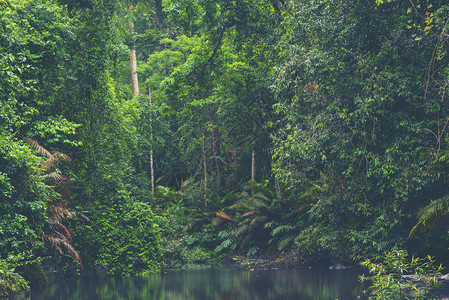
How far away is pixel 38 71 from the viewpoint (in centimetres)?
1416

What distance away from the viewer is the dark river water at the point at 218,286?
12.9 meters

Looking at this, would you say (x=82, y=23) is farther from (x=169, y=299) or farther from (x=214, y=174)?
(x=214, y=174)

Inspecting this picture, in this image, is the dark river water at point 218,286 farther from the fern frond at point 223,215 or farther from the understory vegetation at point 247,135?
the fern frond at point 223,215

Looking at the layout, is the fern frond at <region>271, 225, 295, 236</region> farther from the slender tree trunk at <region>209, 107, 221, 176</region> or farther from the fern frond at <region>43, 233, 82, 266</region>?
the fern frond at <region>43, 233, 82, 266</region>

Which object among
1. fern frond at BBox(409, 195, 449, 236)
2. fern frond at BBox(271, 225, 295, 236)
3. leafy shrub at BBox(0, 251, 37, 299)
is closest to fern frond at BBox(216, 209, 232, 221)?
fern frond at BBox(271, 225, 295, 236)

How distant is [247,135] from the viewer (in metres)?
22.1

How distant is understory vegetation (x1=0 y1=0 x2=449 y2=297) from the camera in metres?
11.7

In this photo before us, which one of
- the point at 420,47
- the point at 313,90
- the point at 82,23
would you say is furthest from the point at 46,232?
the point at 420,47

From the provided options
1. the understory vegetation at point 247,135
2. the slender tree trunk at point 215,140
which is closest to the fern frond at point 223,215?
the understory vegetation at point 247,135

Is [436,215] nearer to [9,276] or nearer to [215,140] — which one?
[9,276]

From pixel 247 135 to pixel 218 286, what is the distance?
8927mm

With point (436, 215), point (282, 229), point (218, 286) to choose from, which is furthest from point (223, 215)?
point (436, 215)

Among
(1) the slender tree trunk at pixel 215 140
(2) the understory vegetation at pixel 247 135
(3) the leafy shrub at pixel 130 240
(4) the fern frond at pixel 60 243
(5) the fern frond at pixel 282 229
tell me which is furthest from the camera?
(1) the slender tree trunk at pixel 215 140

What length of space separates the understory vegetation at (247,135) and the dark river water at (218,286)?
27.6 inches
